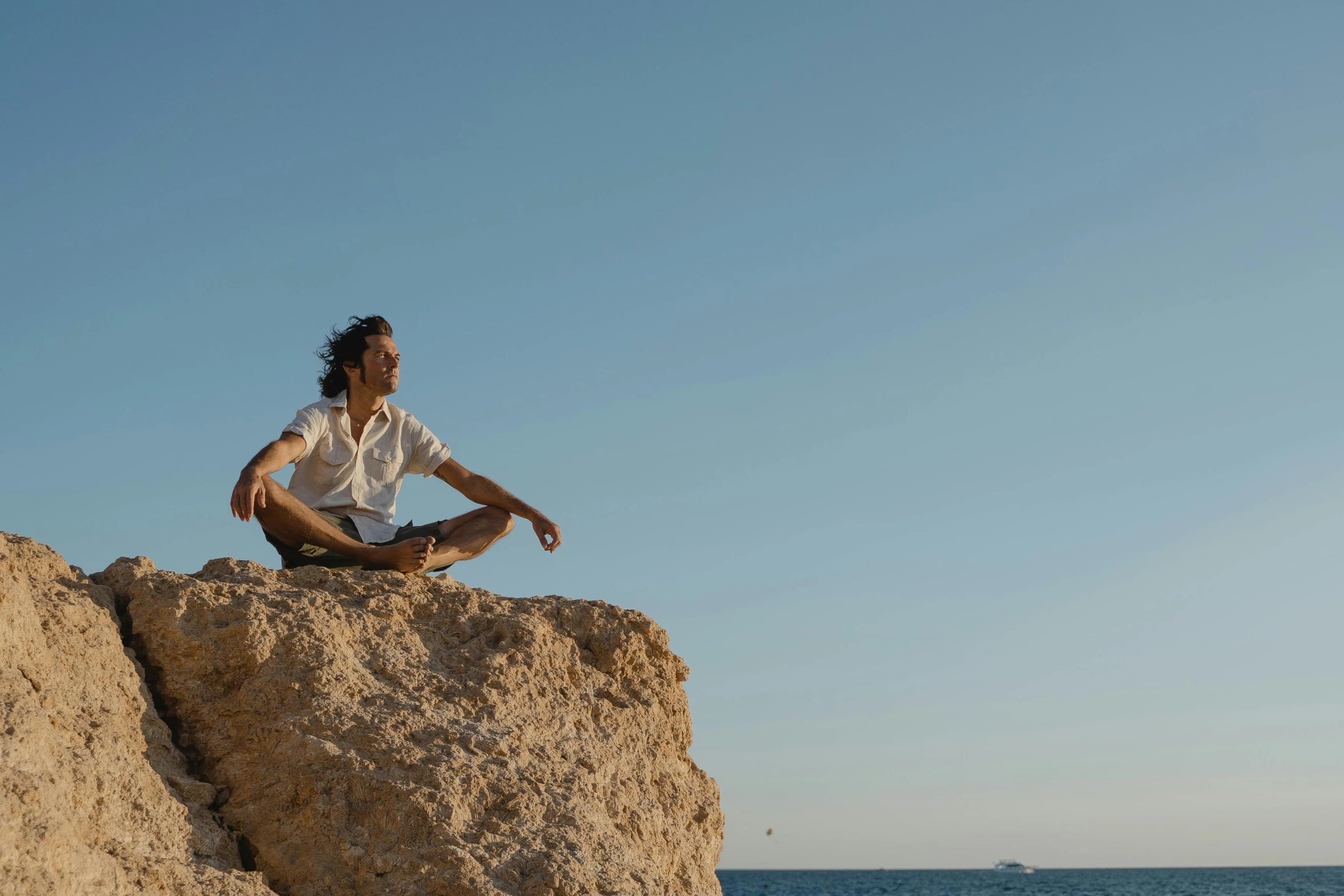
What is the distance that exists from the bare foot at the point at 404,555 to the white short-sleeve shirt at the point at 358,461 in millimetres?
319

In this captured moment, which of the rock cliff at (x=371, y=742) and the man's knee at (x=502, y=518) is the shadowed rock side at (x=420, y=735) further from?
the man's knee at (x=502, y=518)

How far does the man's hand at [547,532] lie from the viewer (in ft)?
20.3

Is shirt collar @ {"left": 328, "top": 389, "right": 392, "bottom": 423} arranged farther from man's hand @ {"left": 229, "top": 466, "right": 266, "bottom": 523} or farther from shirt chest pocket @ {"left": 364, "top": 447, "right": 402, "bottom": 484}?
man's hand @ {"left": 229, "top": 466, "right": 266, "bottom": 523}

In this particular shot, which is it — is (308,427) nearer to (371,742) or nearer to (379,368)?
(379,368)

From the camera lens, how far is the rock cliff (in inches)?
167

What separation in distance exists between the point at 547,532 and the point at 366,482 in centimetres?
94

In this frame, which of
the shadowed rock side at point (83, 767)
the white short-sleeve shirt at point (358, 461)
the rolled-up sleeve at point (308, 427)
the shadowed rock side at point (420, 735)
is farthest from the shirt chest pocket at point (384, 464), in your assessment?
the shadowed rock side at point (83, 767)

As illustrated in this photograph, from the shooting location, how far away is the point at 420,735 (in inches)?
185

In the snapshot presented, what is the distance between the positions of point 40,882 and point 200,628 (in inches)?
56.2

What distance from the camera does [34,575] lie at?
14.9 ft

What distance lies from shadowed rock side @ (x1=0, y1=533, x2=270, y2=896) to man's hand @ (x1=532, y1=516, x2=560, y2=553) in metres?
2.12

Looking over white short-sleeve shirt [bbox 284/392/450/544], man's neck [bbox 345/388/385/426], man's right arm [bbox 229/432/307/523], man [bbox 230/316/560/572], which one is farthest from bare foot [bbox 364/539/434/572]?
man's neck [bbox 345/388/385/426]

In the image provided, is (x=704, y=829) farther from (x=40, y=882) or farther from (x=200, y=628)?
(x=40, y=882)

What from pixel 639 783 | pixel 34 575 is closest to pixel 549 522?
pixel 639 783
